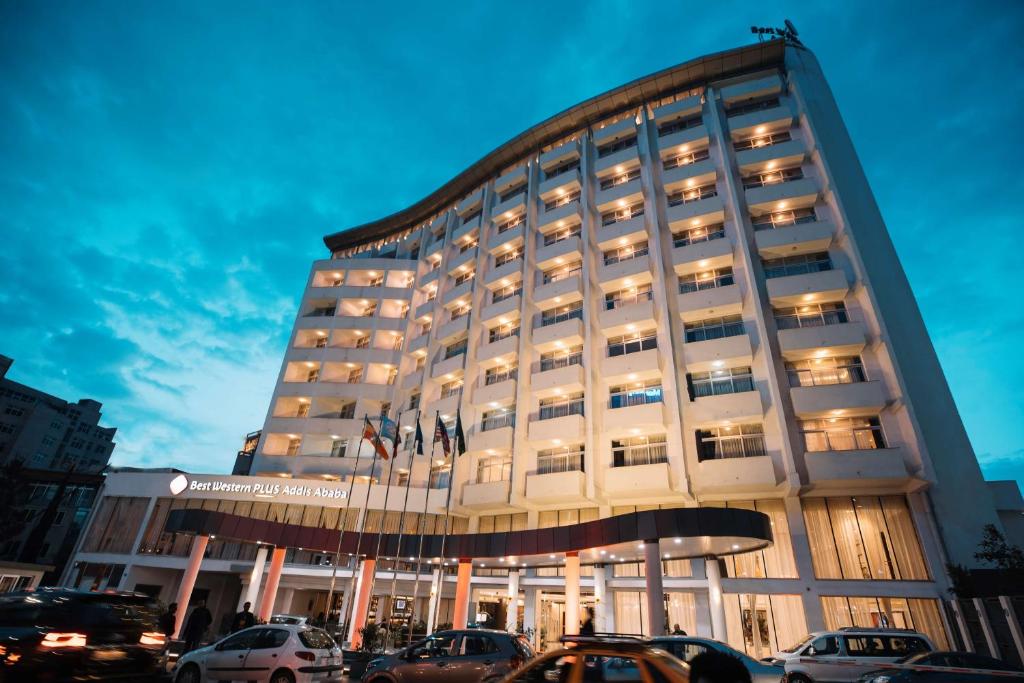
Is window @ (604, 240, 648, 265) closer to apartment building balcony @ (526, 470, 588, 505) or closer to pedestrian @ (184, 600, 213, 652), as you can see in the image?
apartment building balcony @ (526, 470, 588, 505)

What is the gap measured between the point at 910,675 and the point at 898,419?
20.0 meters

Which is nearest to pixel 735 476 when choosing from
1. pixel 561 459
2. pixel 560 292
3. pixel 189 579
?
pixel 561 459

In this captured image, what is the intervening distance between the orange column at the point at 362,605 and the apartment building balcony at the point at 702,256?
86.8 feet

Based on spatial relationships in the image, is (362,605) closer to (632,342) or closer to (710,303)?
(632,342)

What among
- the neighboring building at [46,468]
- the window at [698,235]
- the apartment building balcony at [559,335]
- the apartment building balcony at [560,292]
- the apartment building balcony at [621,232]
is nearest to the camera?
the window at [698,235]

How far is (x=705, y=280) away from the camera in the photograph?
3366 cm

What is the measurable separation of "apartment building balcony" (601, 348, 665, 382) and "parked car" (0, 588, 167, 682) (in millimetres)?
26701

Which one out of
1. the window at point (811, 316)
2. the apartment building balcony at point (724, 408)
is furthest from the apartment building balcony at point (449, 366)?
the window at point (811, 316)

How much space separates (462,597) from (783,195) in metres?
31.5

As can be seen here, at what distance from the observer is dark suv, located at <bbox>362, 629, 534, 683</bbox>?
35.4 ft

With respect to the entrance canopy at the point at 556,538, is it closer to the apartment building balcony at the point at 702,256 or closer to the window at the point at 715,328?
the window at the point at 715,328

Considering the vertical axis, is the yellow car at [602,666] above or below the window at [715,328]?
below

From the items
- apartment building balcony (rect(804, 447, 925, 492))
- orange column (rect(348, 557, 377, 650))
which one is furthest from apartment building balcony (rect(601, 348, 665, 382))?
orange column (rect(348, 557, 377, 650))

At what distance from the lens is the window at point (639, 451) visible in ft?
98.6
